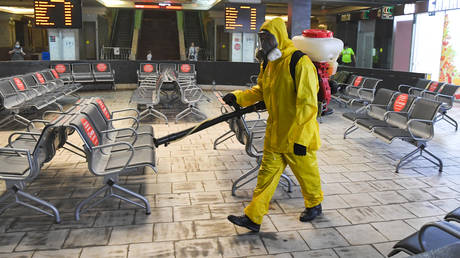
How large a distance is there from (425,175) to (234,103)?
301 cm

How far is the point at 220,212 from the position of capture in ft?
13.5

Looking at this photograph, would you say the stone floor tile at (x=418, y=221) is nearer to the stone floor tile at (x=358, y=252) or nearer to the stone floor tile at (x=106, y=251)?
the stone floor tile at (x=358, y=252)

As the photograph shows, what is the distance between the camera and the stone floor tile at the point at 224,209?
4043 mm

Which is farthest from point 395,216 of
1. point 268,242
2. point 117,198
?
point 117,198

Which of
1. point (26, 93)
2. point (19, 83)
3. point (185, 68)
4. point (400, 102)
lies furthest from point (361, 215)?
point (185, 68)

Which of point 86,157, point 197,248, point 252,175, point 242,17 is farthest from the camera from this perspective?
point 242,17

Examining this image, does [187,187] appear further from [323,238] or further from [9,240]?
[9,240]

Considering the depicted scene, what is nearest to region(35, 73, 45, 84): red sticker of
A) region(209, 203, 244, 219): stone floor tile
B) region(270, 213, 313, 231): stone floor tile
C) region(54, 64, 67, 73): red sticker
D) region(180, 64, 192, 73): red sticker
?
region(54, 64, 67, 73): red sticker

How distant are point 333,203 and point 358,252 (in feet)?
3.47

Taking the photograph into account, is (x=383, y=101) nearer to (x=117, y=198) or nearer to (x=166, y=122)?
(x=166, y=122)

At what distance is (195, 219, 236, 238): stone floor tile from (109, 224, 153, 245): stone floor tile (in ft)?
1.42

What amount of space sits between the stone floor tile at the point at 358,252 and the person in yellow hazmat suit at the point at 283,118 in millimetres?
634

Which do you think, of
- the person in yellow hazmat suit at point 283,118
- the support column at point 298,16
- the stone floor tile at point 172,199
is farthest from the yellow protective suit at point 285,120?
the support column at point 298,16

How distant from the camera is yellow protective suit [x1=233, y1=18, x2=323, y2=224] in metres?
3.35
